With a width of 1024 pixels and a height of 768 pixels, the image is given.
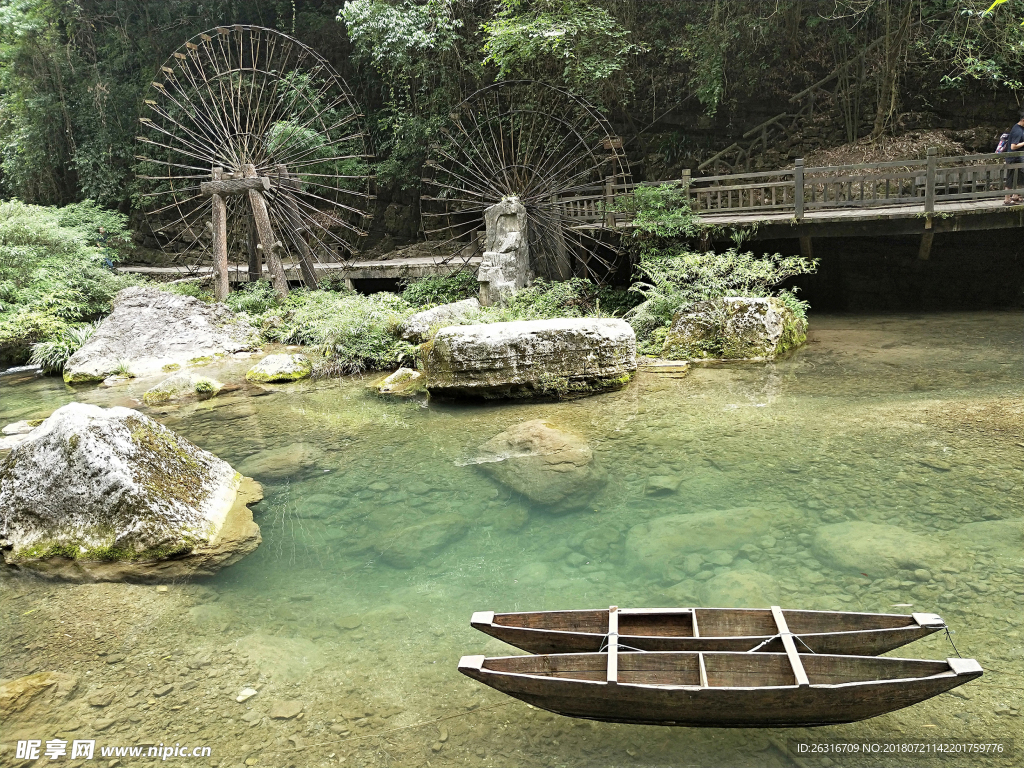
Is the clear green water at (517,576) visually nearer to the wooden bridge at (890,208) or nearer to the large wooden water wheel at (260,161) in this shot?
the wooden bridge at (890,208)

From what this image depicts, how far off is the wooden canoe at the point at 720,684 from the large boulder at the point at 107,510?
9.37 feet

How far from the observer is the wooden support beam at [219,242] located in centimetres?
1413

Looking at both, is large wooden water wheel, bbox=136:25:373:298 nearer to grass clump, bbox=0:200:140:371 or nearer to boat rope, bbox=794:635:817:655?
grass clump, bbox=0:200:140:371

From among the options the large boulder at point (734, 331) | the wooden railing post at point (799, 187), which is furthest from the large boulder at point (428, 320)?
the wooden railing post at point (799, 187)

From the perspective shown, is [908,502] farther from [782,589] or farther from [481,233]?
[481,233]

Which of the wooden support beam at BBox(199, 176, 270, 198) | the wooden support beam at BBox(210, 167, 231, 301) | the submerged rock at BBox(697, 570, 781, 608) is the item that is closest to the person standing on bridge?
the submerged rock at BBox(697, 570, 781, 608)

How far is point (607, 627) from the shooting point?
3.29 m

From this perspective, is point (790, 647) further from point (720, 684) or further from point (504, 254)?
point (504, 254)

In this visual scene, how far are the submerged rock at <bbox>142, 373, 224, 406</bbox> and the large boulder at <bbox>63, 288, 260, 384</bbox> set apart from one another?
1.88m

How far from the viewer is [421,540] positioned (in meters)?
5.07

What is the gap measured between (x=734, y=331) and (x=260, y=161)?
425 inches

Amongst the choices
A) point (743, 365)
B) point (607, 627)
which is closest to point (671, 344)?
point (743, 365)

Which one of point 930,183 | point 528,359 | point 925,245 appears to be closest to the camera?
point 528,359

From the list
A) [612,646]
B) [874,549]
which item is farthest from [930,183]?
[612,646]
